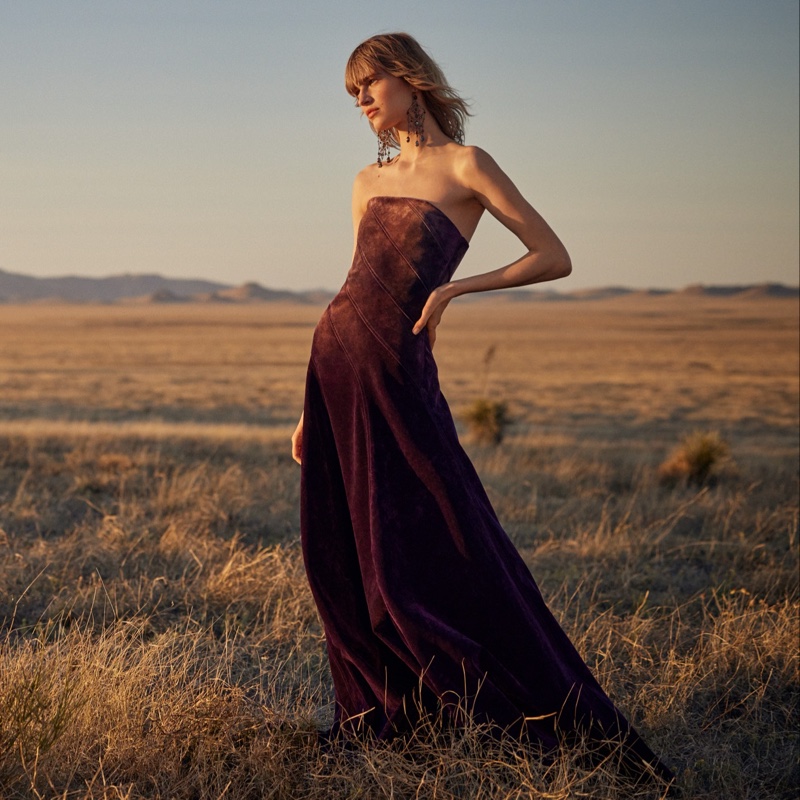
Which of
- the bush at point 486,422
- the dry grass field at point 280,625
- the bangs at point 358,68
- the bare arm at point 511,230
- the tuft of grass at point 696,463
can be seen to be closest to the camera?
the dry grass field at point 280,625

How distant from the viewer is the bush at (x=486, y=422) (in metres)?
14.9

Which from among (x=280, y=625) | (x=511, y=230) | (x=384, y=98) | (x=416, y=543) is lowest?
(x=280, y=625)

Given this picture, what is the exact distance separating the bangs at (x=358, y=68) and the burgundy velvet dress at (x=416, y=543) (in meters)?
0.35

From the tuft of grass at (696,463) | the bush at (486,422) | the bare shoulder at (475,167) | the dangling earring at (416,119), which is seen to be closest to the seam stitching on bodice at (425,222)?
the bare shoulder at (475,167)

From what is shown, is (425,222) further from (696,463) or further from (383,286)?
(696,463)

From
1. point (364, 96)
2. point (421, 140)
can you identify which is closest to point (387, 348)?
point (421, 140)

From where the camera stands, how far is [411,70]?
255cm

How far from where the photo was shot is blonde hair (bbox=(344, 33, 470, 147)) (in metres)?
2.55

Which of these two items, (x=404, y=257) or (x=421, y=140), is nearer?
(x=404, y=257)

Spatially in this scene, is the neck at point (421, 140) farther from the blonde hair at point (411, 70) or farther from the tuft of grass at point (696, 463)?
the tuft of grass at point (696, 463)

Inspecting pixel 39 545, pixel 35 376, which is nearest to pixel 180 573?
pixel 39 545

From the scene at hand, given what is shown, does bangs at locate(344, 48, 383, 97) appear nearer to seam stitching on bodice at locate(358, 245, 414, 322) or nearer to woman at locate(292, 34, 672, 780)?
woman at locate(292, 34, 672, 780)

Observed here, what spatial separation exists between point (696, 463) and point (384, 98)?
938 centimetres

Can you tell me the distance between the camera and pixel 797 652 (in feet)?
12.7
